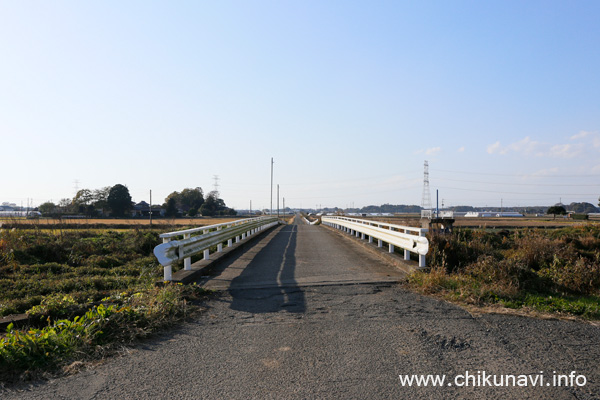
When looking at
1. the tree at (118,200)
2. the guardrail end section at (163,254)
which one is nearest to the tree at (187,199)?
the tree at (118,200)

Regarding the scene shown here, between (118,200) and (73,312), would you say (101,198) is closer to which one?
(118,200)

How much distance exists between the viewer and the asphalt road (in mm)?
3436

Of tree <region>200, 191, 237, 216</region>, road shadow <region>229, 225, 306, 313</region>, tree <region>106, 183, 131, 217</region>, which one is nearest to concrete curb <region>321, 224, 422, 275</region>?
road shadow <region>229, 225, 306, 313</region>

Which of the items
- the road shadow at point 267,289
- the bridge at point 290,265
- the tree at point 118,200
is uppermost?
the tree at point 118,200

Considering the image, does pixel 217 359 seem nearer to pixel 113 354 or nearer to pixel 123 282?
pixel 113 354

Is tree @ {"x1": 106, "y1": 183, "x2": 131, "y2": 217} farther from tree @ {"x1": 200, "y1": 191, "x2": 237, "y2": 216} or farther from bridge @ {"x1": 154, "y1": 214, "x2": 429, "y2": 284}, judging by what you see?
bridge @ {"x1": 154, "y1": 214, "x2": 429, "y2": 284}

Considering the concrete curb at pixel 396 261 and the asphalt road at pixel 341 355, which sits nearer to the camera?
the asphalt road at pixel 341 355

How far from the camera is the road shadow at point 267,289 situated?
21.0ft

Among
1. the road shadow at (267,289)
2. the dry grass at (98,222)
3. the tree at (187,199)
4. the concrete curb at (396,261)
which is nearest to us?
the road shadow at (267,289)

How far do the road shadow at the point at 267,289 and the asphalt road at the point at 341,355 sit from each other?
63mm

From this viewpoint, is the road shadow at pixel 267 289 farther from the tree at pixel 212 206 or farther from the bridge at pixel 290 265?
the tree at pixel 212 206

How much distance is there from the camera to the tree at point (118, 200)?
96.8 m

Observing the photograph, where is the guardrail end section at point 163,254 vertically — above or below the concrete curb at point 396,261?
above

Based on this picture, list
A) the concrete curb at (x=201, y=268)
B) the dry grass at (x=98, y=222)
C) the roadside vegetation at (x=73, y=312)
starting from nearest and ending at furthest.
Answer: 1. the roadside vegetation at (x=73, y=312)
2. the concrete curb at (x=201, y=268)
3. the dry grass at (x=98, y=222)
